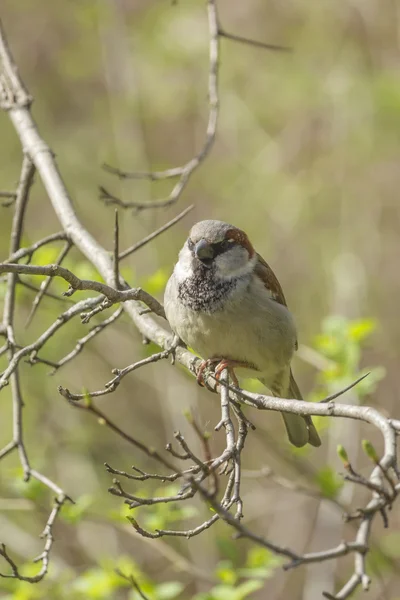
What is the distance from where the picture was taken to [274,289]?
3109 millimetres

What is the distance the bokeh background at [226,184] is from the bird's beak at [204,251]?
2.42 m

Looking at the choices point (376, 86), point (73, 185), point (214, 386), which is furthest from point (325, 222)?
point (214, 386)

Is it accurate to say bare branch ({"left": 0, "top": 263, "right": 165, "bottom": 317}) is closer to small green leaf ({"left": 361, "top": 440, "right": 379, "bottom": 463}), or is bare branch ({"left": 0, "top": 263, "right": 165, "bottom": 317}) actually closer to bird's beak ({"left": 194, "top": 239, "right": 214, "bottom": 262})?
bird's beak ({"left": 194, "top": 239, "right": 214, "bottom": 262})

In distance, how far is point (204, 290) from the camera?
2.82 meters

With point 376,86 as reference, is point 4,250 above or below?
below

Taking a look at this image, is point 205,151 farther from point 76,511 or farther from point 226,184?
point 226,184

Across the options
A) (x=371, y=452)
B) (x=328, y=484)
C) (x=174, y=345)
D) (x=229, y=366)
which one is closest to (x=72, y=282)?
(x=174, y=345)

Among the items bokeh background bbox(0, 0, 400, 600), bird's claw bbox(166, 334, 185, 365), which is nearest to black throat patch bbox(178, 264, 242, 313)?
bird's claw bbox(166, 334, 185, 365)

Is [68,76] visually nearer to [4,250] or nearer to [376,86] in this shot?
[4,250]

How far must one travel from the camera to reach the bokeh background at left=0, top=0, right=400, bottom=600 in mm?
5789

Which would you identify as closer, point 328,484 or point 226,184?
point 328,484

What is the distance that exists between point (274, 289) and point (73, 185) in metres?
3.79

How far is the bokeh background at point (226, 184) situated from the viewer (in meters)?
5.79

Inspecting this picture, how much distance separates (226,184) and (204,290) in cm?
421
